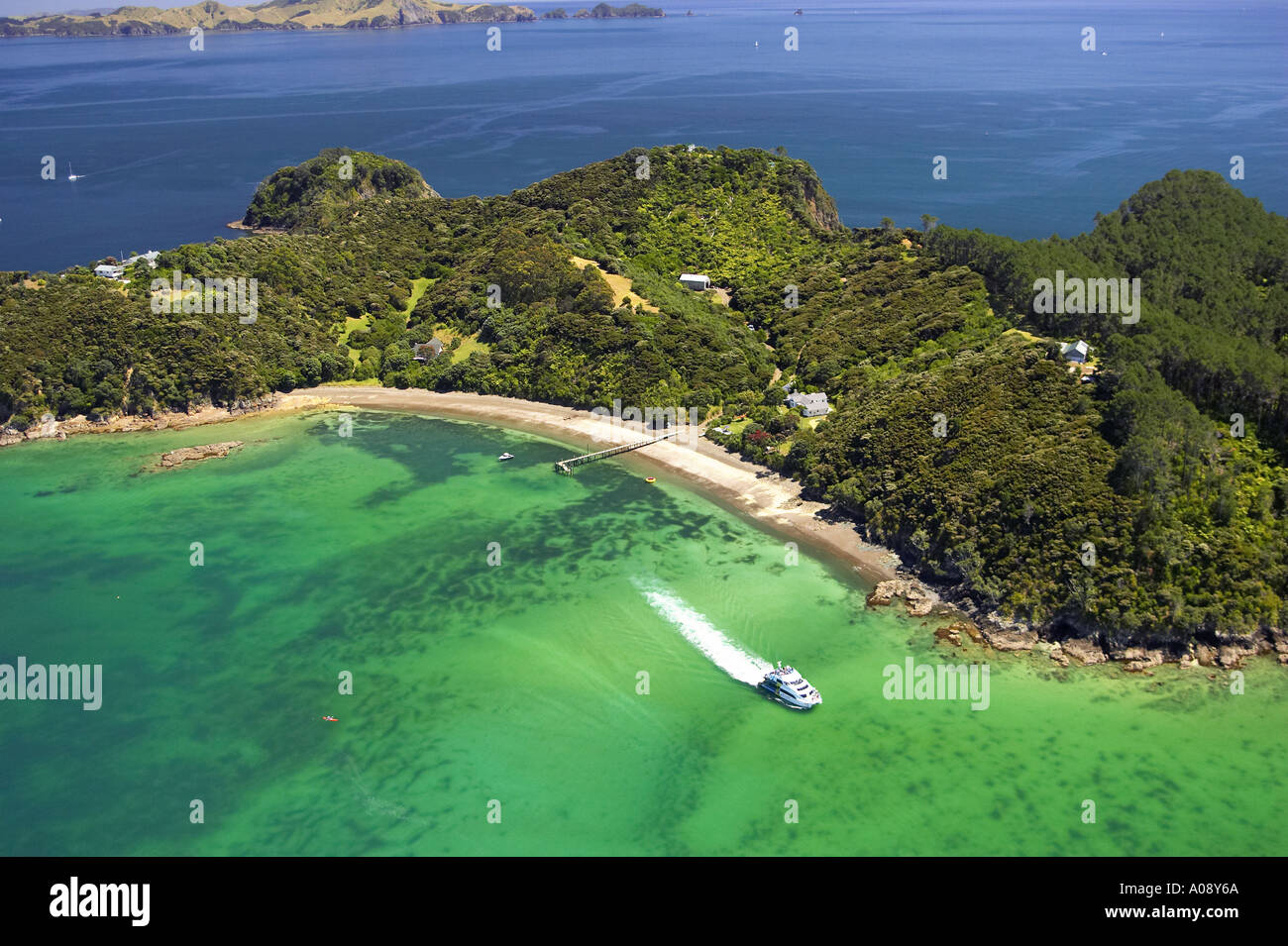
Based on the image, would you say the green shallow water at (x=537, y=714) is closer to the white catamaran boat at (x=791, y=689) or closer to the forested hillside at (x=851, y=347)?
the white catamaran boat at (x=791, y=689)

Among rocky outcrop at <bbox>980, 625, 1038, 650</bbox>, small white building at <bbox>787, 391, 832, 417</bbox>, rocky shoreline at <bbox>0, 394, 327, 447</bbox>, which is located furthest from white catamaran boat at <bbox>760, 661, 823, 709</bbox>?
rocky shoreline at <bbox>0, 394, 327, 447</bbox>

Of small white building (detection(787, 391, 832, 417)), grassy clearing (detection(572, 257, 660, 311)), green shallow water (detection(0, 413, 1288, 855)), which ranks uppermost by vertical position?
grassy clearing (detection(572, 257, 660, 311))

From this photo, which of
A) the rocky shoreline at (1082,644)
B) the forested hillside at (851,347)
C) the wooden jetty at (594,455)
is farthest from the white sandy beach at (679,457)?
the rocky shoreline at (1082,644)

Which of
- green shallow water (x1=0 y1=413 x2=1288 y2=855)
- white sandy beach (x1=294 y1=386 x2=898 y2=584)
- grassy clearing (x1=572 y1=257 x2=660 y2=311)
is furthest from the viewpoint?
grassy clearing (x1=572 y1=257 x2=660 y2=311)

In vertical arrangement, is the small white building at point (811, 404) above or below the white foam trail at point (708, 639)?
above

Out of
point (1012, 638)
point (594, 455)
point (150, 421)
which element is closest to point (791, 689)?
point (1012, 638)

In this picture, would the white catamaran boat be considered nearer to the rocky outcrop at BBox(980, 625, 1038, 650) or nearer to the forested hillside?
the rocky outcrop at BBox(980, 625, 1038, 650)

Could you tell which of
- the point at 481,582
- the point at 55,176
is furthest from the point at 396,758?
the point at 55,176
